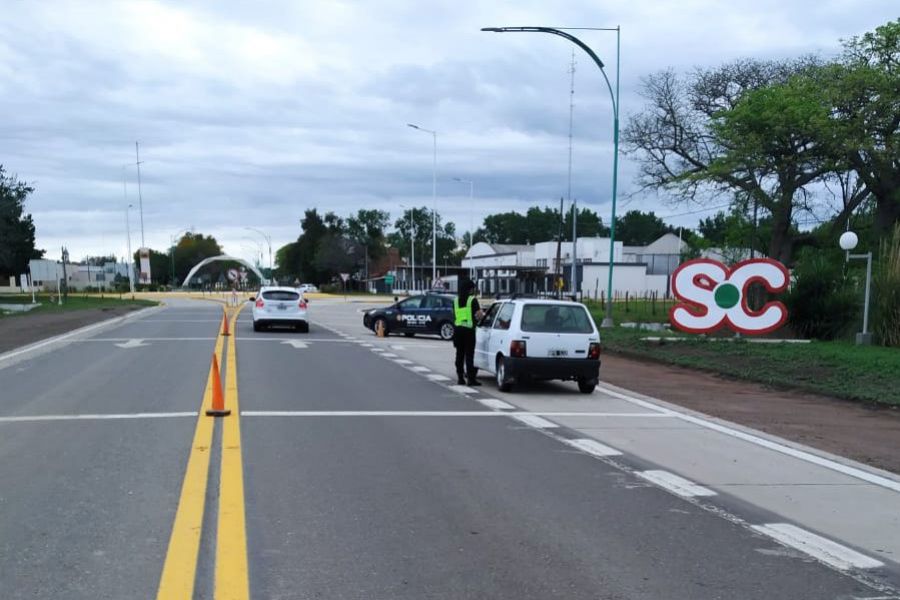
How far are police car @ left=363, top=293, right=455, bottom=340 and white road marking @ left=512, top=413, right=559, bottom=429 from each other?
15.3m

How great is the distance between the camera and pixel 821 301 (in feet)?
73.7

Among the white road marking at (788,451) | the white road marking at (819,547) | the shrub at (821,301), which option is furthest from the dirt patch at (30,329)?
the shrub at (821,301)

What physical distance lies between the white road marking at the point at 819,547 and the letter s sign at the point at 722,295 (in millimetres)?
15108

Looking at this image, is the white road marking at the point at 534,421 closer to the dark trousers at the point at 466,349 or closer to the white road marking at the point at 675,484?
the white road marking at the point at 675,484

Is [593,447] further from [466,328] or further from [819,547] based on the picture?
[466,328]

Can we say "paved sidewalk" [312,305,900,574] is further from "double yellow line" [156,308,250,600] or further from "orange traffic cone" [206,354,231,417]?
"orange traffic cone" [206,354,231,417]

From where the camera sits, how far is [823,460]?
27.6ft

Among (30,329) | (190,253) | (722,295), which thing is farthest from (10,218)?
(190,253)

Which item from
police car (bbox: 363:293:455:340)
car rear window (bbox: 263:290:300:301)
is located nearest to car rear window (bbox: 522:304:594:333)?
police car (bbox: 363:293:455:340)

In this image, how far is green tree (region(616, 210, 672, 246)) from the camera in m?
159

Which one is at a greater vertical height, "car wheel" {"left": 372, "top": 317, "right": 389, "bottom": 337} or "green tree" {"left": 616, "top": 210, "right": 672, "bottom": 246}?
"green tree" {"left": 616, "top": 210, "right": 672, "bottom": 246}

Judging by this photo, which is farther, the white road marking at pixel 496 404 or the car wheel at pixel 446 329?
the car wheel at pixel 446 329

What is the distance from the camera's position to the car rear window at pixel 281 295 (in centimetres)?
2752

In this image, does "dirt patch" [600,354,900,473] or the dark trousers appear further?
the dark trousers
